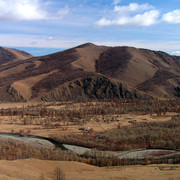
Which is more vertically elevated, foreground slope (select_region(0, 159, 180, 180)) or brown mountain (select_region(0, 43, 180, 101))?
brown mountain (select_region(0, 43, 180, 101))

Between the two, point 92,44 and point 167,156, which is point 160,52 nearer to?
point 92,44

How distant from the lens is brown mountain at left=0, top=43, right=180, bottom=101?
80.4m

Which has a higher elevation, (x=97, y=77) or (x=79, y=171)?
(x=97, y=77)

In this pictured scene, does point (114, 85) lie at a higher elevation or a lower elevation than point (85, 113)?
higher

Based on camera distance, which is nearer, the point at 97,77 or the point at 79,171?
the point at 79,171

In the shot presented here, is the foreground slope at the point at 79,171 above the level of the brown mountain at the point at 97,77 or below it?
below

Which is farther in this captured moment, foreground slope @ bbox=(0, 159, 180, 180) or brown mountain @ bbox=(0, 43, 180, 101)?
brown mountain @ bbox=(0, 43, 180, 101)

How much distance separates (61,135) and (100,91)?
153ft

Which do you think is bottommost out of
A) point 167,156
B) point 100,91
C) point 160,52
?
point 167,156

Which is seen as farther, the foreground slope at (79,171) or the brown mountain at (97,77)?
the brown mountain at (97,77)

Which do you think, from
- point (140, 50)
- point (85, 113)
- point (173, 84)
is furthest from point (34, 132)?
point (140, 50)

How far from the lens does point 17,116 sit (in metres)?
54.0

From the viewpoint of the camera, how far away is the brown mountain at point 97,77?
8044 centimetres

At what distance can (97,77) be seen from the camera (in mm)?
87000
